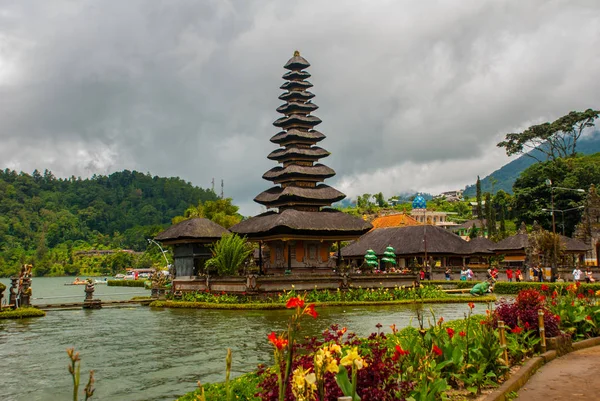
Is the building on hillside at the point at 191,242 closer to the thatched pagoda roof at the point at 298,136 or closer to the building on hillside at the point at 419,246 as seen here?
the thatched pagoda roof at the point at 298,136

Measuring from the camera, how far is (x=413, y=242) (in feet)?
153

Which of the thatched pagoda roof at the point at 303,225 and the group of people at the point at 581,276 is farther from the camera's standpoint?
the group of people at the point at 581,276

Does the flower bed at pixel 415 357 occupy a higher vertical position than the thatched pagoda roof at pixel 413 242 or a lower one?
lower

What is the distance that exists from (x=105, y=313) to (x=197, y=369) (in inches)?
669

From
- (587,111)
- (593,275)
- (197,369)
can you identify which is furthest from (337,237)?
(587,111)

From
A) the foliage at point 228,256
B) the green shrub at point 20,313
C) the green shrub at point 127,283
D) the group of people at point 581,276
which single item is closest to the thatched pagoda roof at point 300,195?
the foliage at point 228,256

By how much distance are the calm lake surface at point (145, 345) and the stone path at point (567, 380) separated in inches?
240

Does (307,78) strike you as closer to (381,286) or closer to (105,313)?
(381,286)

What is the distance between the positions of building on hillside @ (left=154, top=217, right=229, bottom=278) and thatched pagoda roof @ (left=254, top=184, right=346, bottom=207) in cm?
412

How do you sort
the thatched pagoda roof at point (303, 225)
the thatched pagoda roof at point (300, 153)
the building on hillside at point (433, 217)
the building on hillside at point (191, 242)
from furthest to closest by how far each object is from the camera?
1. the building on hillside at point (433, 217)
2. the thatched pagoda roof at point (300, 153)
3. the building on hillside at point (191, 242)
4. the thatched pagoda roof at point (303, 225)

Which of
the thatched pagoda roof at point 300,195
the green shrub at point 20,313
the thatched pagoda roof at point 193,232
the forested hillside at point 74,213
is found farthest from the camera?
the forested hillside at point 74,213

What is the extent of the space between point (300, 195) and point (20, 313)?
17.2 metres

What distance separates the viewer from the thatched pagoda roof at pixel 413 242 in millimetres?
45562

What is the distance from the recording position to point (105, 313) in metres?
28.0
